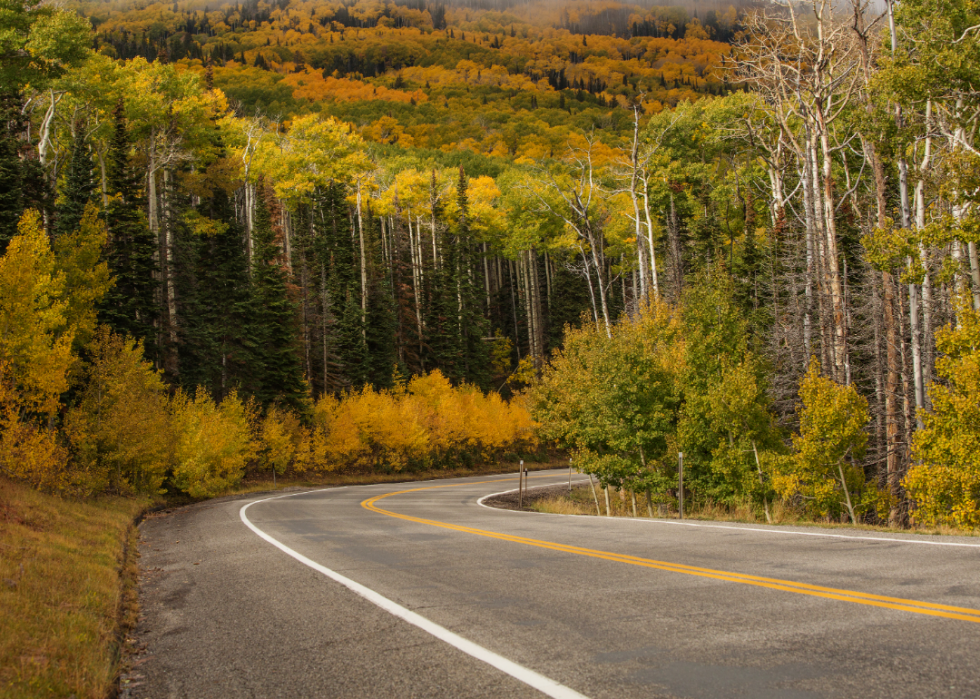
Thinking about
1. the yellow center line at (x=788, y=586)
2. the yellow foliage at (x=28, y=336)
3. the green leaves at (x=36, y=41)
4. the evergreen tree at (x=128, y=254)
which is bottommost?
the yellow center line at (x=788, y=586)

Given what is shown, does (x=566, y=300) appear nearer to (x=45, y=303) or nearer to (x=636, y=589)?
(x=45, y=303)

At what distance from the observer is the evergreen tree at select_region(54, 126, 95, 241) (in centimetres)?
3189

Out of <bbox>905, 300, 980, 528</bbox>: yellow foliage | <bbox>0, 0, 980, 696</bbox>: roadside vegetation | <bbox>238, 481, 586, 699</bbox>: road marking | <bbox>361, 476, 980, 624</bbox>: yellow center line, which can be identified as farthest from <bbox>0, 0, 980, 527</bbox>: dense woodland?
<bbox>238, 481, 586, 699</bbox>: road marking

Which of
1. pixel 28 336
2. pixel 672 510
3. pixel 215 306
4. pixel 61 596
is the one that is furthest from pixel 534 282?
pixel 61 596

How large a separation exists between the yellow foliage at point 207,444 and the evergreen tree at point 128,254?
13.9ft

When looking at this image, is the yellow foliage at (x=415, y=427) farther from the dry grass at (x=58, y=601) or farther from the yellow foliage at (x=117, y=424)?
the dry grass at (x=58, y=601)

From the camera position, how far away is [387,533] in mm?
13984

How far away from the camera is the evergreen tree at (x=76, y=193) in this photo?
31.9 metres

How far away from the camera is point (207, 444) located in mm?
31766

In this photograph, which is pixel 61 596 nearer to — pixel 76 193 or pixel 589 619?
pixel 589 619

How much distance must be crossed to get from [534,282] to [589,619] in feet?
201

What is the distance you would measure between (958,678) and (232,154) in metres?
52.2

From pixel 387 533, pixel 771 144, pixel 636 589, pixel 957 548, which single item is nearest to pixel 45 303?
pixel 387 533

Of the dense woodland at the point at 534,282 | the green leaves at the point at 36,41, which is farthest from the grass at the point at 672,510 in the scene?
the green leaves at the point at 36,41
